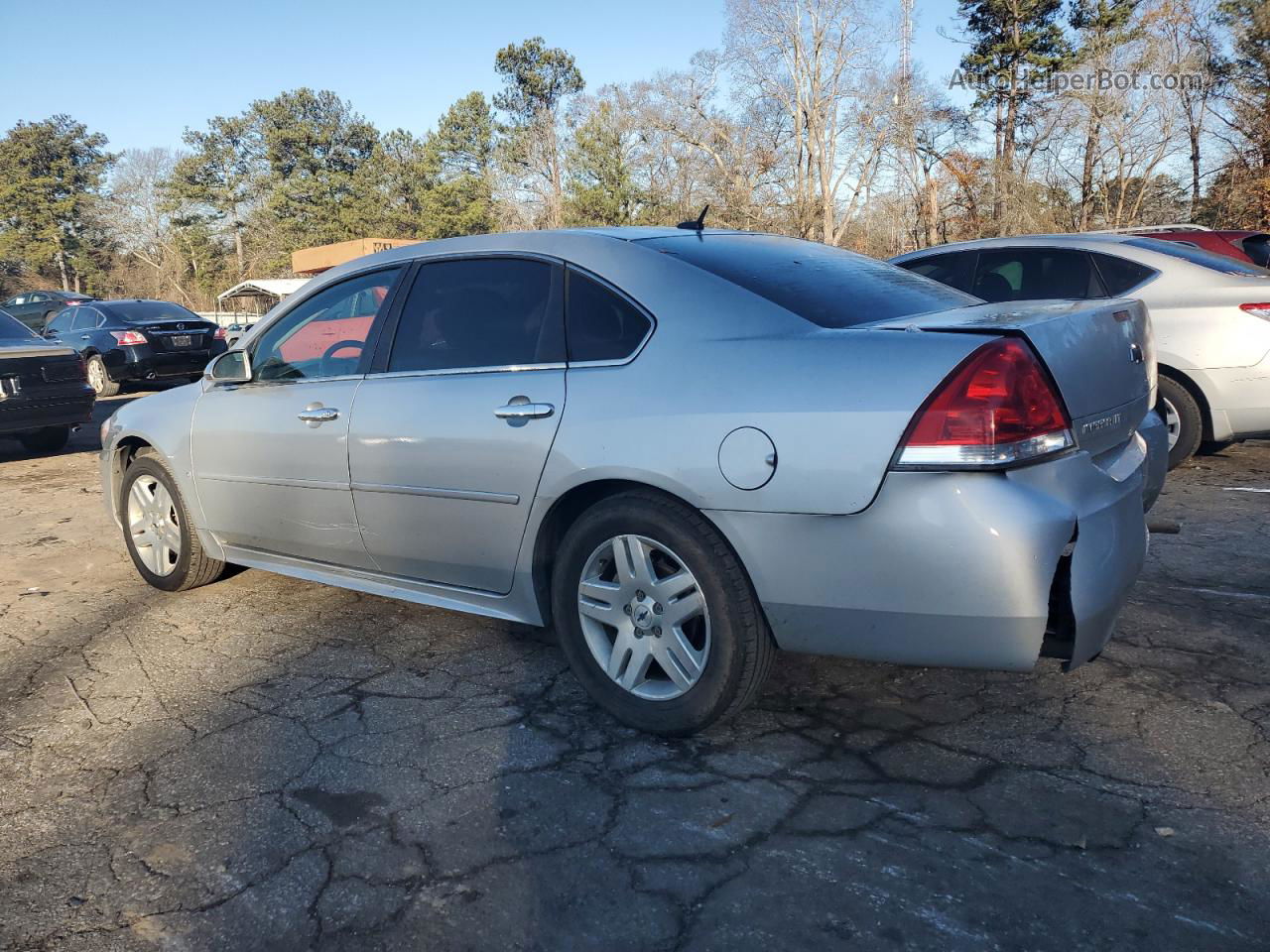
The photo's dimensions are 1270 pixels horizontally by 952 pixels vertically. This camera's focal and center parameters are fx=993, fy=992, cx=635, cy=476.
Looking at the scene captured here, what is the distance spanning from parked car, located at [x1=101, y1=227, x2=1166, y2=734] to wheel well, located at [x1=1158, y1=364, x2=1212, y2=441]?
3344 millimetres

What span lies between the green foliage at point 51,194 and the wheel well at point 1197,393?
69905 mm

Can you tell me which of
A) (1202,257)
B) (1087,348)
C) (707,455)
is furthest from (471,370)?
(1202,257)

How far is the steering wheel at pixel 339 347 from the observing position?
3762 mm

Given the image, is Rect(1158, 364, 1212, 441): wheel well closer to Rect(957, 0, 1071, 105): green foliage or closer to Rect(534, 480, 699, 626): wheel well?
Rect(534, 480, 699, 626): wheel well

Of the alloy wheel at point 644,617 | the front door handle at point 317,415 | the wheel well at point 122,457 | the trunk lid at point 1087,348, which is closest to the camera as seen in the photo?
the trunk lid at point 1087,348

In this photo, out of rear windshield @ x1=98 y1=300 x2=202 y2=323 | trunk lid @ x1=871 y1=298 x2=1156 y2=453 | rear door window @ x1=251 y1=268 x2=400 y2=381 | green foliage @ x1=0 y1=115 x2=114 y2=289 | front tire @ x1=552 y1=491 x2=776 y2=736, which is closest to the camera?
trunk lid @ x1=871 y1=298 x2=1156 y2=453

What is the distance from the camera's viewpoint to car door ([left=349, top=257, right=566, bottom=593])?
311cm

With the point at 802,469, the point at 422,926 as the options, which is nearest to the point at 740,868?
the point at 422,926

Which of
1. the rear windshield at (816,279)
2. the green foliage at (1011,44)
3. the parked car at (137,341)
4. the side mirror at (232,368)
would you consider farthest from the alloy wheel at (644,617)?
the green foliage at (1011,44)

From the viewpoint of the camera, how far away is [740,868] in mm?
2244

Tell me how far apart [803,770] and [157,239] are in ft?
238

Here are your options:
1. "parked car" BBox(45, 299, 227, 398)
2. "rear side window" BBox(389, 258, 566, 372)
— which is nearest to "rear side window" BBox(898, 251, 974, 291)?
"rear side window" BBox(389, 258, 566, 372)

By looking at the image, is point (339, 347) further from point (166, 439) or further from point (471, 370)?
point (166, 439)

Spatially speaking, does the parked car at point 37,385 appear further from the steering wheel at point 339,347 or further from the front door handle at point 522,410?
the front door handle at point 522,410
